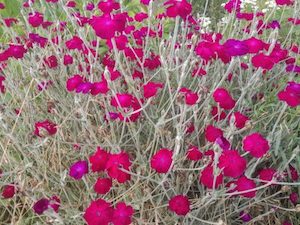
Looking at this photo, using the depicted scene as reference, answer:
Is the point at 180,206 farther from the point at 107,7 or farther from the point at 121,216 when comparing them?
the point at 107,7

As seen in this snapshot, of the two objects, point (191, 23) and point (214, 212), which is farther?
point (191, 23)

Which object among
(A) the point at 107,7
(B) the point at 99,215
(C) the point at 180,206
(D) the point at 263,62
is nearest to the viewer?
(B) the point at 99,215

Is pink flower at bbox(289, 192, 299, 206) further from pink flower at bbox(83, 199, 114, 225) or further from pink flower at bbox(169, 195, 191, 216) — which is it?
pink flower at bbox(83, 199, 114, 225)

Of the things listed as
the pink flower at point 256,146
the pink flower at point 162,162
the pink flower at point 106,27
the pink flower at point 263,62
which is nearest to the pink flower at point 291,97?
the pink flower at point 263,62

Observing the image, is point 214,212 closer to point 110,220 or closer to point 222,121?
point 222,121

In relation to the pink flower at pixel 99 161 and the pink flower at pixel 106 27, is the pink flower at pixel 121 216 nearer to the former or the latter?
the pink flower at pixel 99 161

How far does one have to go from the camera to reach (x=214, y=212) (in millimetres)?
1598

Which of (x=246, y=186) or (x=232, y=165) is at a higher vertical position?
(x=232, y=165)

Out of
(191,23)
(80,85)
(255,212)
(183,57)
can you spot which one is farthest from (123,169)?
(191,23)

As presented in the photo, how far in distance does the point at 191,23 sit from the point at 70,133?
83 centimetres

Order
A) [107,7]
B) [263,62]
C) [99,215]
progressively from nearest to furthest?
1. [99,215]
2. [263,62]
3. [107,7]

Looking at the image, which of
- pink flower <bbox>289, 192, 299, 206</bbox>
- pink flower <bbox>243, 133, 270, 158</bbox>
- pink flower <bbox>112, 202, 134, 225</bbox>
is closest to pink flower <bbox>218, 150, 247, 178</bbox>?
pink flower <bbox>243, 133, 270, 158</bbox>

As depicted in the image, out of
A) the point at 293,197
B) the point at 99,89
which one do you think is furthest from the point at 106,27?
the point at 293,197

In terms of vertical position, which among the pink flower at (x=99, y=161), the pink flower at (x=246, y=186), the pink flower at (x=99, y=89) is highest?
the pink flower at (x=99, y=89)
